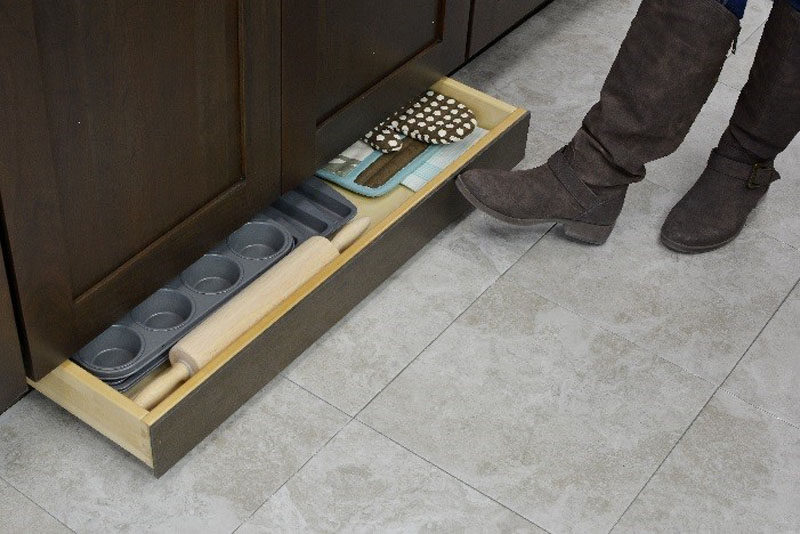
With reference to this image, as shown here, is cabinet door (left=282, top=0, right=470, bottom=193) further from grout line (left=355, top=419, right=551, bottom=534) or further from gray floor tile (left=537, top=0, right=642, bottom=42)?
gray floor tile (left=537, top=0, right=642, bottom=42)

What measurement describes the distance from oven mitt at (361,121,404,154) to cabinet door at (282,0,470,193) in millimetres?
39

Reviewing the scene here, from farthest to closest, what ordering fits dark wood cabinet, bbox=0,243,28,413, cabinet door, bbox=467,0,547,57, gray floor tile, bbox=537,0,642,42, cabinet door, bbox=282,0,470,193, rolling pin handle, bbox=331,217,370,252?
gray floor tile, bbox=537,0,642,42, cabinet door, bbox=467,0,547,57, rolling pin handle, bbox=331,217,370,252, cabinet door, bbox=282,0,470,193, dark wood cabinet, bbox=0,243,28,413

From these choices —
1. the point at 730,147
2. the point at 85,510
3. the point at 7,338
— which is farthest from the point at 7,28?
the point at 730,147

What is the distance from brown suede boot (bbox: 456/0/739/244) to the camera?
174cm

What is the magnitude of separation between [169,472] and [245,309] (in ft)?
0.78

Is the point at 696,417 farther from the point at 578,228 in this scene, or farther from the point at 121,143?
the point at 121,143

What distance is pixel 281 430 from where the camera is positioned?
163 cm

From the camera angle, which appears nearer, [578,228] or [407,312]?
[407,312]

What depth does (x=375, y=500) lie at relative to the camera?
1.55 metres

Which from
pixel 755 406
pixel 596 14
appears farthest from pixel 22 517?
pixel 596 14

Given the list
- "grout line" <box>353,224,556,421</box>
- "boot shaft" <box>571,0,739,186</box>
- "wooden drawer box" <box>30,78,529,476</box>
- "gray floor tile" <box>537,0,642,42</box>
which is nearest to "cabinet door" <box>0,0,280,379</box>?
"wooden drawer box" <box>30,78,529,476</box>

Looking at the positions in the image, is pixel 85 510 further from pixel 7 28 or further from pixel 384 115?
pixel 384 115

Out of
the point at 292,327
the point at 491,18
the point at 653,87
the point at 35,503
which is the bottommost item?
the point at 35,503

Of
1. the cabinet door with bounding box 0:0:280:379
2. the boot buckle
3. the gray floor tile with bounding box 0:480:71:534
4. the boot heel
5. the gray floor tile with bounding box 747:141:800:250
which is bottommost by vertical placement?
the gray floor tile with bounding box 0:480:71:534
